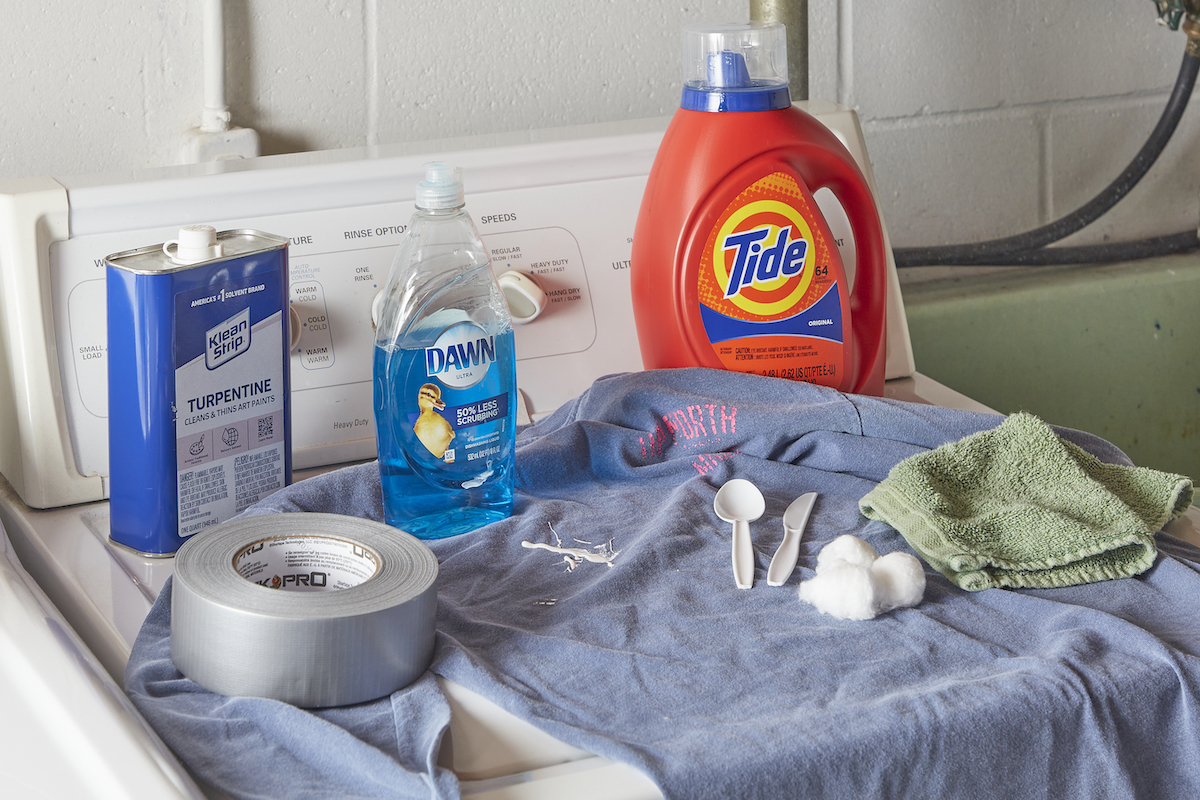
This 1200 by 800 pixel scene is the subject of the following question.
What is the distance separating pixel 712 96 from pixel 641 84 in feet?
1.26

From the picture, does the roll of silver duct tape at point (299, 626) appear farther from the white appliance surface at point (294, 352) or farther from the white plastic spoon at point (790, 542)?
the white plastic spoon at point (790, 542)

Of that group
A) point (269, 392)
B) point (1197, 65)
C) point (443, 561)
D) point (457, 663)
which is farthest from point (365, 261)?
point (1197, 65)

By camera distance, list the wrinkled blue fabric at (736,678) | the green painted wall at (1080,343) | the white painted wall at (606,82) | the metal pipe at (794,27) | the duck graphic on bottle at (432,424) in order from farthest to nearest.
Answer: the green painted wall at (1080,343)
the metal pipe at (794,27)
the white painted wall at (606,82)
the duck graphic on bottle at (432,424)
the wrinkled blue fabric at (736,678)

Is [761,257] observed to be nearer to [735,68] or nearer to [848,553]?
[735,68]

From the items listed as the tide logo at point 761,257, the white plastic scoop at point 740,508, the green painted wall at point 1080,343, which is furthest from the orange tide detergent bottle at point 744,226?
the green painted wall at point 1080,343

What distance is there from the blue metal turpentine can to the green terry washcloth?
1.36 feet

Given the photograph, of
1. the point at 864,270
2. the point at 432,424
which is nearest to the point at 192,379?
the point at 432,424

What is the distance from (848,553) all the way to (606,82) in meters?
0.70

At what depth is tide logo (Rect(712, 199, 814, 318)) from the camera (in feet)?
2.85

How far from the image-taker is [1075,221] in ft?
4.65

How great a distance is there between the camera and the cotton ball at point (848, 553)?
2.25 ft

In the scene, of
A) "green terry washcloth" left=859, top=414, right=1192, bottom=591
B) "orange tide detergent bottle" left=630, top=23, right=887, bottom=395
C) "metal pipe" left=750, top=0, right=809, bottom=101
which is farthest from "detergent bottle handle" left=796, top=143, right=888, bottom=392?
"metal pipe" left=750, top=0, right=809, bottom=101

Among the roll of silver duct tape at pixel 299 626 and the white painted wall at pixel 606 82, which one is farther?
the white painted wall at pixel 606 82

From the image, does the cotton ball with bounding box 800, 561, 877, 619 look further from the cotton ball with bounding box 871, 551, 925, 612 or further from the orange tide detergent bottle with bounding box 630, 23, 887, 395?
the orange tide detergent bottle with bounding box 630, 23, 887, 395
